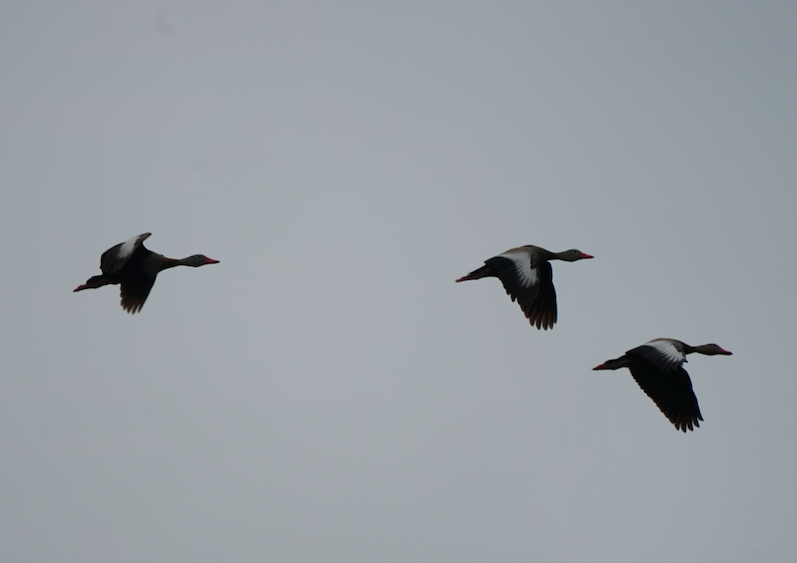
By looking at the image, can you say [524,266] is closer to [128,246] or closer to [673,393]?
[673,393]

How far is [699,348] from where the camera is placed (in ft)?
60.1

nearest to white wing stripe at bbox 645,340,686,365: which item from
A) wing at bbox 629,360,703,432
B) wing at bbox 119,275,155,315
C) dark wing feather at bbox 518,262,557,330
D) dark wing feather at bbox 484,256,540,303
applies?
wing at bbox 629,360,703,432

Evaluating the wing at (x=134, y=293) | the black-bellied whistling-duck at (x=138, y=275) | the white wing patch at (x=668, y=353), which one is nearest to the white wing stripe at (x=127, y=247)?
the black-bellied whistling-duck at (x=138, y=275)

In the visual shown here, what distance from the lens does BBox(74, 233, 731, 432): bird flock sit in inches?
677

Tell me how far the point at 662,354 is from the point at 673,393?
164cm

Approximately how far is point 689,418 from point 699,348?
1.45m

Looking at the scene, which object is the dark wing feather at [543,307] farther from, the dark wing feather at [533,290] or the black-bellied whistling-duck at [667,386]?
the black-bellied whistling-duck at [667,386]

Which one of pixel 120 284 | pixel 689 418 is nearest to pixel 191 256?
pixel 120 284

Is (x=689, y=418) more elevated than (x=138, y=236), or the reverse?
(x=138, y=236)

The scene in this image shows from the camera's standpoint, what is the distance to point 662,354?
53.5 ft

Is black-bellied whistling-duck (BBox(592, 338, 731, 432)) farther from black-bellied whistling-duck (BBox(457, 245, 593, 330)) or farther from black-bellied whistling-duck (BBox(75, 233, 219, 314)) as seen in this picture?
black-bellied whistling-duck (BBox(75, 233, 219, 314))

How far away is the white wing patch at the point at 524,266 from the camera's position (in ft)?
58.6

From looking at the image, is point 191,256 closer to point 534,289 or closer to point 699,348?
point 534,289

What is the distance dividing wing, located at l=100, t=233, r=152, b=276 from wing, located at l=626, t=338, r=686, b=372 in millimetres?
8437
